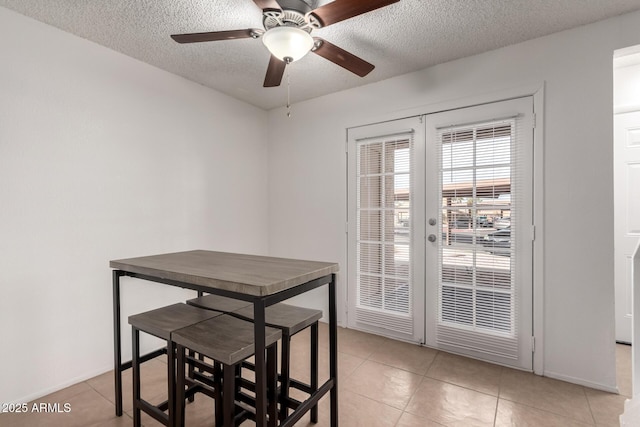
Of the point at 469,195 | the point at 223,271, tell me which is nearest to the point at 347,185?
the point at 469,195

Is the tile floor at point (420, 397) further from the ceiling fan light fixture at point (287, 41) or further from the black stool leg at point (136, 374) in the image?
the ceiling fan light fixture at point (287, 41)

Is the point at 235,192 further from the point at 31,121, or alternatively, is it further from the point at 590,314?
the point at 590,314

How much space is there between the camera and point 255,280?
4.31 feet

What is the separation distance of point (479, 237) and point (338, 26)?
1.92 m

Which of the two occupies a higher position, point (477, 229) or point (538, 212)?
point (538, 212)

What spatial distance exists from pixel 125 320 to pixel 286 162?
2.22m

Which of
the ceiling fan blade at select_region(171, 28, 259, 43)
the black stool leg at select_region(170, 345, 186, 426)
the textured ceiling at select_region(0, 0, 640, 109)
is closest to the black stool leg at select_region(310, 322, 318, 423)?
the black stool leg at select_region(170, 345, 186, 426)

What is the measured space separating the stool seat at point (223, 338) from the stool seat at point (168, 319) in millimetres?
65

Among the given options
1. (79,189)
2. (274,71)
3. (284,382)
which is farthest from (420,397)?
(79,189)

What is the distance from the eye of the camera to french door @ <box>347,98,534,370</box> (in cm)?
238

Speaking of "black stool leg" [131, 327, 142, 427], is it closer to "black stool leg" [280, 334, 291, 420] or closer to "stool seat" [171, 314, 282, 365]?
"stool seat" [171, 314, 282, 365]

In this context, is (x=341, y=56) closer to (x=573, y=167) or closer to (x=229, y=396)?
(x=573, y=167)

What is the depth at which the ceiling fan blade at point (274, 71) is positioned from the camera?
1993mm

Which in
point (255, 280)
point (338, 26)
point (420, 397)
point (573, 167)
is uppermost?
point (338, 26)
